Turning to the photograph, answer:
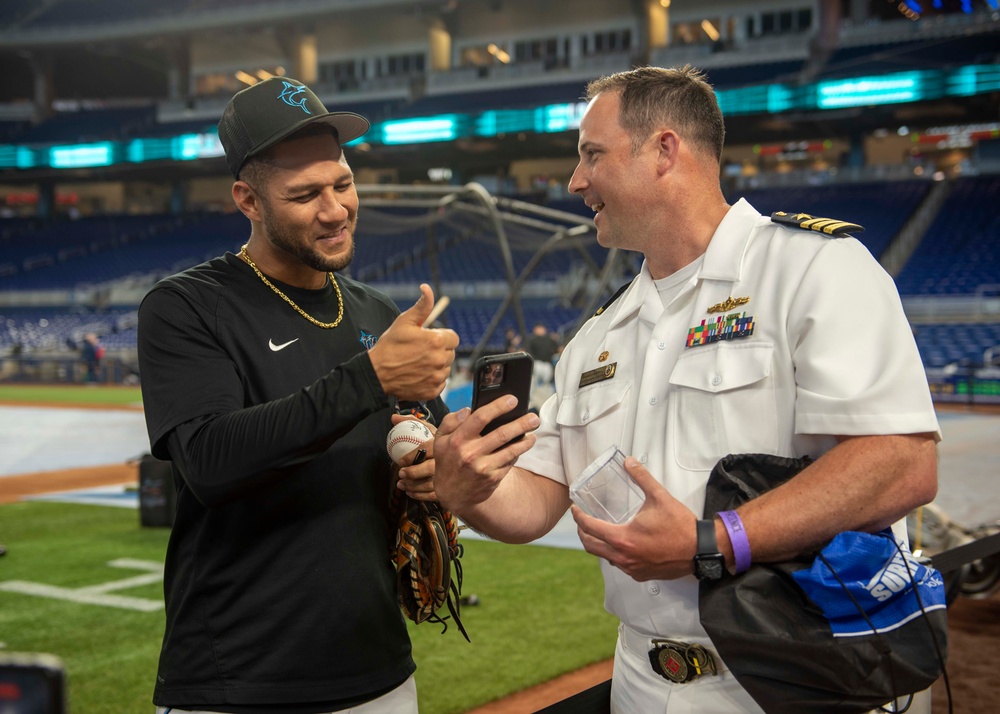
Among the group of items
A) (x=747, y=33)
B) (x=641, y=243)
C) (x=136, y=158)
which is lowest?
(x=641, y=243)

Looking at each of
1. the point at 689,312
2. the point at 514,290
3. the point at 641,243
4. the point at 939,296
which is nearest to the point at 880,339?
the point at 689,312

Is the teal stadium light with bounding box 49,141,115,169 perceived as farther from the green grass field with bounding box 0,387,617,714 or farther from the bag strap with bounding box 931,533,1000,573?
the bag strap with bounding box 931,533,1000,573

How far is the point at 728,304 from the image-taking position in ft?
6.31

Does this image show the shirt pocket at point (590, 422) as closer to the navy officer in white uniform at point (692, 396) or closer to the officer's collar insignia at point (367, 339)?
the navy officer in white uniform at point (692, 396)

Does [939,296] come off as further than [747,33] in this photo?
No

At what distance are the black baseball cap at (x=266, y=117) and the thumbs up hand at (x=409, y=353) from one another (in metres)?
0.58

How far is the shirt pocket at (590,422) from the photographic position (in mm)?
2061

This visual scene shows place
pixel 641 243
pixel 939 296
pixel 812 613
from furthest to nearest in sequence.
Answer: pixel 939 296 → pixel 641 243 → pixel 812 613

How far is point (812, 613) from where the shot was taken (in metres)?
1.65

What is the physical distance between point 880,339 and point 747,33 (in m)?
33.3

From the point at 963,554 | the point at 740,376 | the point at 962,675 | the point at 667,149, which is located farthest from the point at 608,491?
the point at 962,675

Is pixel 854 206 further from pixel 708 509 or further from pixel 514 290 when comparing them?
pixel 708 509

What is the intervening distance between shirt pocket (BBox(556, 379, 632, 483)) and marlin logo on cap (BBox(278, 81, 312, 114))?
941 mm

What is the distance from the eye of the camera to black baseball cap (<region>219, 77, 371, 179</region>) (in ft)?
6.86
